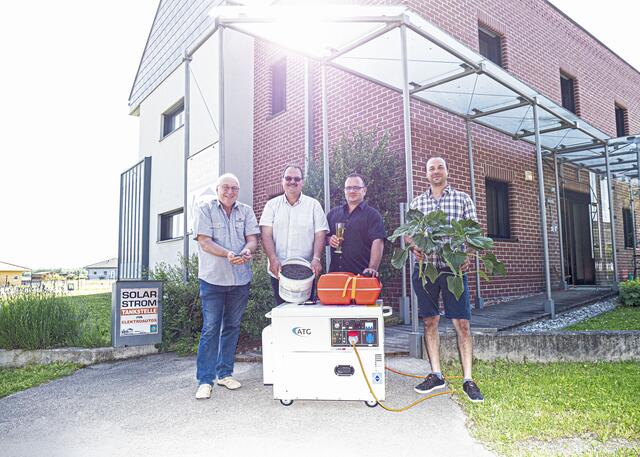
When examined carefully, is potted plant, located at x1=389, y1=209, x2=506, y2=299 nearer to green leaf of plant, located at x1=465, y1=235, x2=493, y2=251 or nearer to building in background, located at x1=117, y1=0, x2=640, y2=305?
green leaf of plant, located at x1=465, y1=235, x2=493, y2=251

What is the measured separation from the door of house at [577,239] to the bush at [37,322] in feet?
32.3

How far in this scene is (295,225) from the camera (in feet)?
12.5

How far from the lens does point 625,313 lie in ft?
22.6

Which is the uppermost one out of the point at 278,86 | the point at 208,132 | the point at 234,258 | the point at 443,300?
the point at 278,86

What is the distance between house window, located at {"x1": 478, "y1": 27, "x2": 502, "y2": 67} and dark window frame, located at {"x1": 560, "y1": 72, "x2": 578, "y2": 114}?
3059 millimetres

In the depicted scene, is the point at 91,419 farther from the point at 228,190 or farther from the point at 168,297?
the point at 168,297

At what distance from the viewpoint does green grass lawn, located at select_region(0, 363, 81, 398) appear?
414 cm

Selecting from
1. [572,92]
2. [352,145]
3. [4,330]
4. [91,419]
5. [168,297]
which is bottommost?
[91,419]

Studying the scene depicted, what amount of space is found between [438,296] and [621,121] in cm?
1352

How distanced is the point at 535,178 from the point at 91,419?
9117 millimetres

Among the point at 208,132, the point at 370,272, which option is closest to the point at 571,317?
the point at 370,272

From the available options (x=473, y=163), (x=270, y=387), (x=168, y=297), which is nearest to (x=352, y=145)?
(x=473, y=163)

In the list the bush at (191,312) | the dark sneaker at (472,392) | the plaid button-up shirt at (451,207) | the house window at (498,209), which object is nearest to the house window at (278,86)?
the house window at (498,209)

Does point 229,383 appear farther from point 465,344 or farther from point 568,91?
point 568,91
